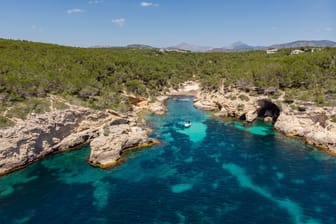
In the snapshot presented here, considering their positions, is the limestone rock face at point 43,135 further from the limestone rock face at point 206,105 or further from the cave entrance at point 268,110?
the cave entrance at point 268,110

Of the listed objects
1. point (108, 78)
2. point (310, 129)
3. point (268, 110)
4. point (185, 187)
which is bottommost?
point (185, 187)

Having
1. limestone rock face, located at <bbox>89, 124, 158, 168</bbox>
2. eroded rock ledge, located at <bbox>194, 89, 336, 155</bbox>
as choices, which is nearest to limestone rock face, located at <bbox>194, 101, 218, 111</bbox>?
eroded rock ledge, located at <bbox>194, 89, 336, 155</bbox>

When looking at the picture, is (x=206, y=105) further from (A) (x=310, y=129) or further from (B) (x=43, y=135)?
(B) (x=43, y=135)

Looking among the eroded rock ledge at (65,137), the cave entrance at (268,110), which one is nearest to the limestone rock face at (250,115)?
the cave entrance at (268,110)

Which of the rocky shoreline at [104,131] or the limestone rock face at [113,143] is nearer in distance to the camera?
the rocky shoreline at [104,131]

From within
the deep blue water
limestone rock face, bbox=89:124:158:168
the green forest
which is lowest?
the deep blue water

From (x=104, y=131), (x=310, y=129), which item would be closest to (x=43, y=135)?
(x=104, y=131)

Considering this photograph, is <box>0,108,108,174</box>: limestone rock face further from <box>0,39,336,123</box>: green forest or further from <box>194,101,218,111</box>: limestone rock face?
<box>194,101,218,111</box>: limestone rock face
